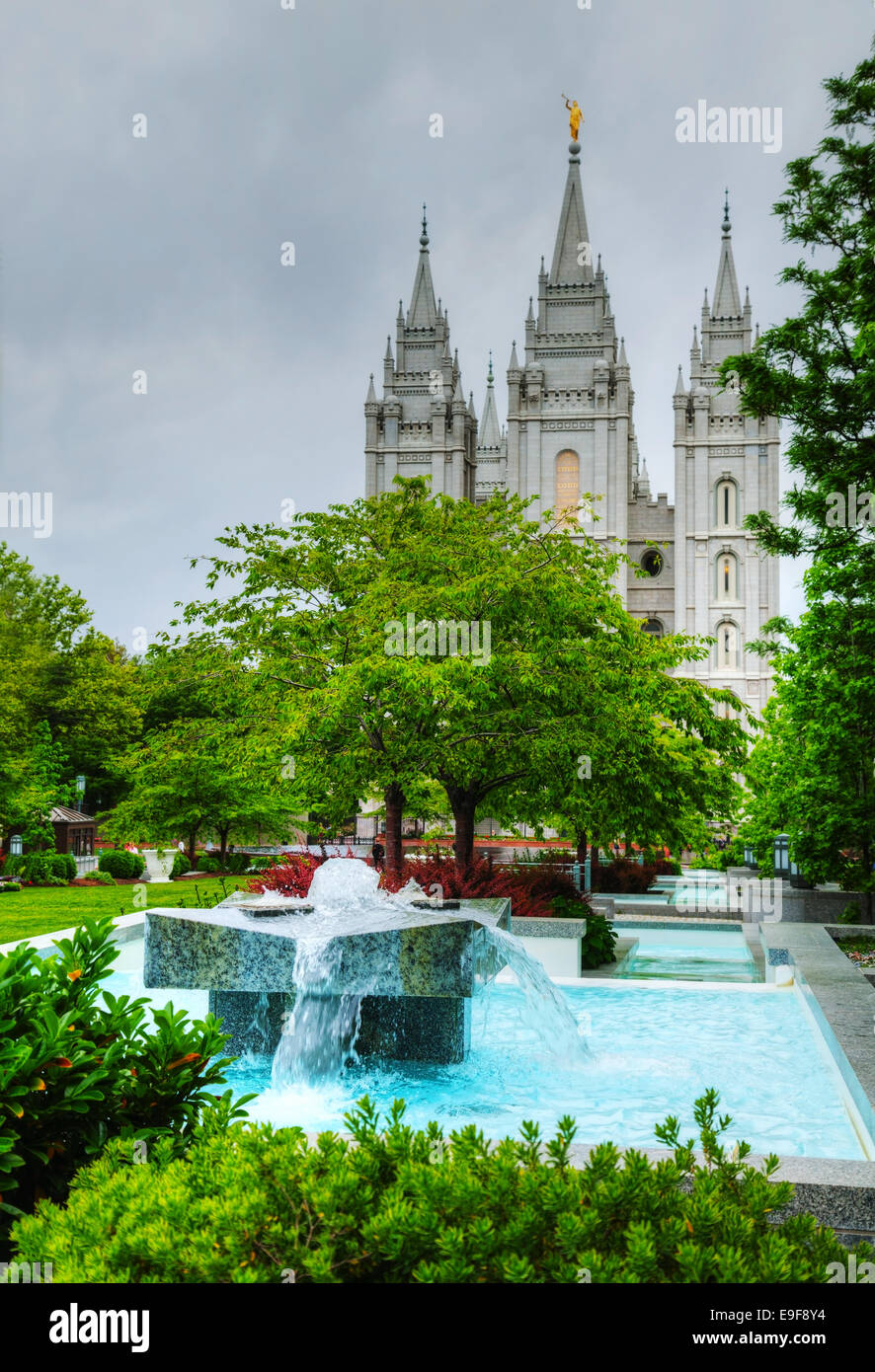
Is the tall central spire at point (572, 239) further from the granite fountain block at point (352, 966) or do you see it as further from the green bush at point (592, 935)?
the granite fountain block at point (352, 966)

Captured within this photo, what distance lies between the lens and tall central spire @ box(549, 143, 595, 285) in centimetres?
7994

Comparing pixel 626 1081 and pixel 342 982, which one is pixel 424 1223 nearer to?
pixel 342 982

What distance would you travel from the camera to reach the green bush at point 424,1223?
301cm

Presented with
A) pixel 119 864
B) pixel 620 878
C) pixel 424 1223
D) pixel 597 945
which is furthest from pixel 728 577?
pixel 424 1223

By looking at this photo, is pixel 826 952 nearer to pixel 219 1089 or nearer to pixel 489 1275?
pixel 219 1089

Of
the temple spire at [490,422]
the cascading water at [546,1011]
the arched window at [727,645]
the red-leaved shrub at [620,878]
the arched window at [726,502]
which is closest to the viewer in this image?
the cascading water at [546,1011]

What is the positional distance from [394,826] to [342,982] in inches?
284

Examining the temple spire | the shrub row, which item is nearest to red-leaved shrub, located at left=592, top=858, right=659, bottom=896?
the shrub row

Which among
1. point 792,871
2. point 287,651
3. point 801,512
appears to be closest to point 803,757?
point 792,871

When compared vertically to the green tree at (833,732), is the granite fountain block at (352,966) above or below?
below

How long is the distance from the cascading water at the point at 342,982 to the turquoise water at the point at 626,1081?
0.61 ft

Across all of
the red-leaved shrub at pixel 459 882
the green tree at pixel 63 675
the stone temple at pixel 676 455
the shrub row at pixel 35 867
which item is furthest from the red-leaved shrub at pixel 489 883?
the stone temple at pixel 676 455

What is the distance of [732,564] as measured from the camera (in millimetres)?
76438

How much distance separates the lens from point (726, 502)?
256 feet
